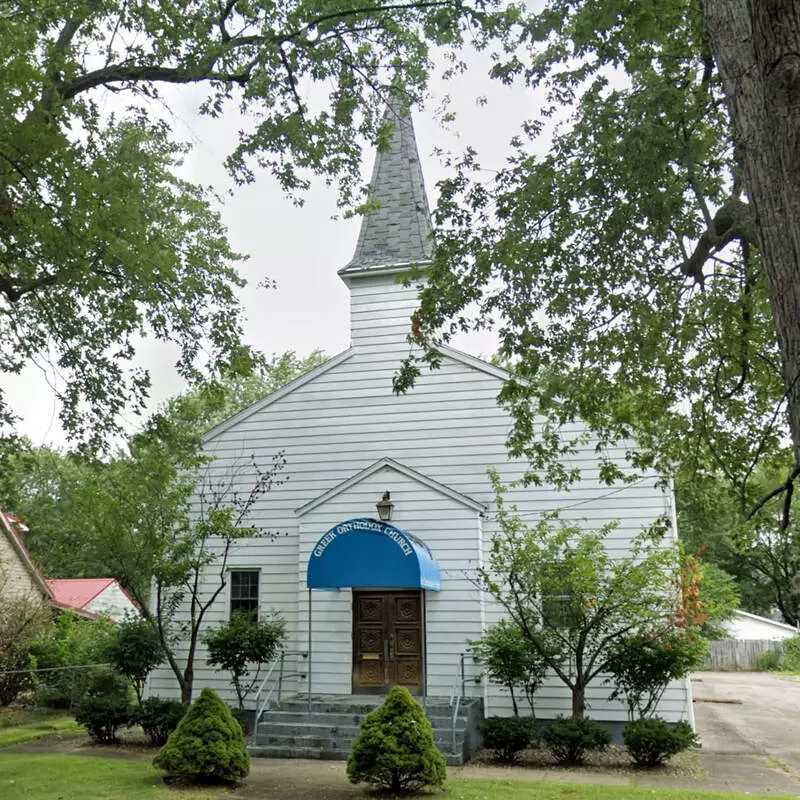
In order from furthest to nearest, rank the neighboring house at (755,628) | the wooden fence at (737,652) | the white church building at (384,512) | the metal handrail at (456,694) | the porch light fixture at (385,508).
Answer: the neighboring house at (755,628), the wooden fence at (737,652), the porch light fixture at (385,508), the white church building at (384,512), the metal handrail at (456,694)

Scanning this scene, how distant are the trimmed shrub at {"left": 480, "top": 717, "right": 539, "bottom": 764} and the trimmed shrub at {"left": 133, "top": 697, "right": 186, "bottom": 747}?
5334 mm

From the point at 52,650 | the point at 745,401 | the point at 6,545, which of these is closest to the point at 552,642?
the point at 745,401

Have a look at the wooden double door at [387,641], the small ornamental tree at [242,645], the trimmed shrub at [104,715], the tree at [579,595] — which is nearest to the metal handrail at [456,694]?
the wooden double door at [387,641]

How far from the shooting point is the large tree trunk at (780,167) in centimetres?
383

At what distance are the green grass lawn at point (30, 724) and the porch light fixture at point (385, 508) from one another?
7794mm

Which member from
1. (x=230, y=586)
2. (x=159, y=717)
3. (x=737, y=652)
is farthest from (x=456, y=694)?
(x=737, y=652)

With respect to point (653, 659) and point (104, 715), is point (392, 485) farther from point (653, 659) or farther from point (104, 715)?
point (104, 715)

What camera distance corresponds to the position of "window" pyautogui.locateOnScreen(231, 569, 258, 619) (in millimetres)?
16297

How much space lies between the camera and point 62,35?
875cm

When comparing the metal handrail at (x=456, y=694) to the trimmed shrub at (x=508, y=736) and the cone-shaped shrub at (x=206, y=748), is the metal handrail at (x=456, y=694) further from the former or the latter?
the cone-shaped shrub at (x=206, y=748)

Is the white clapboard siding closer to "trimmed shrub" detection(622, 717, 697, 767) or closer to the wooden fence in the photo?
"trimmed shrub" detection(622, 717, 697, 767)

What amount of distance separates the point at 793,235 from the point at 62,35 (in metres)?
8.18

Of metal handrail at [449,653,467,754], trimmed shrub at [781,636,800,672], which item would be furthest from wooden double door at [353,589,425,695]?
trimmed shrub at [781,636,800,672]

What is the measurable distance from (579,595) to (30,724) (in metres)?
12.6
